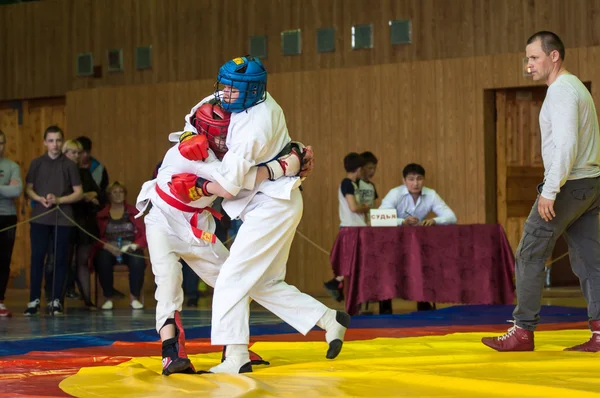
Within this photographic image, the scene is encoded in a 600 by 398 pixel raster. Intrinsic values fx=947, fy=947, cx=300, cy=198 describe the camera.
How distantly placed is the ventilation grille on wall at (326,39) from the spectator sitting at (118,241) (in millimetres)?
3083

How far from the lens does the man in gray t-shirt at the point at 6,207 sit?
7625 mm

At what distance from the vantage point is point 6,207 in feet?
25.1

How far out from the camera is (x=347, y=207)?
8227 millimetres

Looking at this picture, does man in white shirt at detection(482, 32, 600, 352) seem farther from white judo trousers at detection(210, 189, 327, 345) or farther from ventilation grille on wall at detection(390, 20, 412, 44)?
ventilation grille on wall at detection(390, 20, 412, 44)

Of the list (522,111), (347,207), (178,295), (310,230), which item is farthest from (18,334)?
(522,111)

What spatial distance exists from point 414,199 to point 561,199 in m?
3.32

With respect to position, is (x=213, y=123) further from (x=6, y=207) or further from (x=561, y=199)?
(x=6, y=207)

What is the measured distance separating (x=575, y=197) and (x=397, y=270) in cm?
293

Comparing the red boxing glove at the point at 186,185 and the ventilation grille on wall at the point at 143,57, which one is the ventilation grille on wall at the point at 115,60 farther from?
the red boxing glove at the point at 186,185

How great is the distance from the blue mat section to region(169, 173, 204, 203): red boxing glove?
1.67m

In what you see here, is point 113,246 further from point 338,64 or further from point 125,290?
point 338,64

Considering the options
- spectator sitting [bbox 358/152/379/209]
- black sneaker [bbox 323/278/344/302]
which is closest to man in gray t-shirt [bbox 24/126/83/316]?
black sneaker [bbox 323/278/344/302]

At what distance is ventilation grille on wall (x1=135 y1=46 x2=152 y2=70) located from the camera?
11688 millimetres

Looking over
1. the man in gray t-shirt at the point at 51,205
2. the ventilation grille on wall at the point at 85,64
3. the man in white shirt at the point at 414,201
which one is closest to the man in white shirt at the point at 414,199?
the man in white shirt at the point at 414,201
